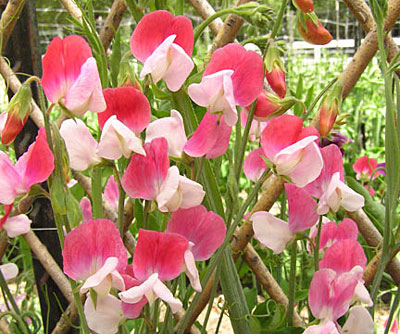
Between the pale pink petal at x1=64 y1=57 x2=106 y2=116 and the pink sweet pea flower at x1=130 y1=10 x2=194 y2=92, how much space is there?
0.04 m

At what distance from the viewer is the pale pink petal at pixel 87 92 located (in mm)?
449

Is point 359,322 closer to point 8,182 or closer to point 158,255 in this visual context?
point 158,255

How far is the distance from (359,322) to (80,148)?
1.01 feet

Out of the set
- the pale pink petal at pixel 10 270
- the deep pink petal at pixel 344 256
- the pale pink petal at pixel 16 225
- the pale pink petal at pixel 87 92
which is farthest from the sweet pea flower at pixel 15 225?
the deep pink petal at pixel 344 256

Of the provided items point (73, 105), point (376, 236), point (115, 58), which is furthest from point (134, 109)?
point (376, 236)

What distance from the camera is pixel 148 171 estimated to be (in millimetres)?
470

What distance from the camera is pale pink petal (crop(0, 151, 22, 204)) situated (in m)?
0.49

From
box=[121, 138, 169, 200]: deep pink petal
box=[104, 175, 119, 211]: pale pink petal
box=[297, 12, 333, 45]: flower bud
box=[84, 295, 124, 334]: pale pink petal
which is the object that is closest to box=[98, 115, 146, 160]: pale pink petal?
box=[121, 138, 169, 200]: deep pink petal

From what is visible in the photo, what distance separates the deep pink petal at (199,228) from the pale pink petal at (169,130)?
6 cm

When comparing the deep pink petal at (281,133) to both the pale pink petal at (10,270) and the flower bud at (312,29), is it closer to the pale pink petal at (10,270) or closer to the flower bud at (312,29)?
the flower bud at (312,29)

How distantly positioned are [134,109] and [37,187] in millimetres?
114

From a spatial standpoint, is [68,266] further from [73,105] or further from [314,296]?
[314,296]

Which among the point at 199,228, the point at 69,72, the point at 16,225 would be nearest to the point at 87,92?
the point at 69,72

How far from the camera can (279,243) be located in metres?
0.58
